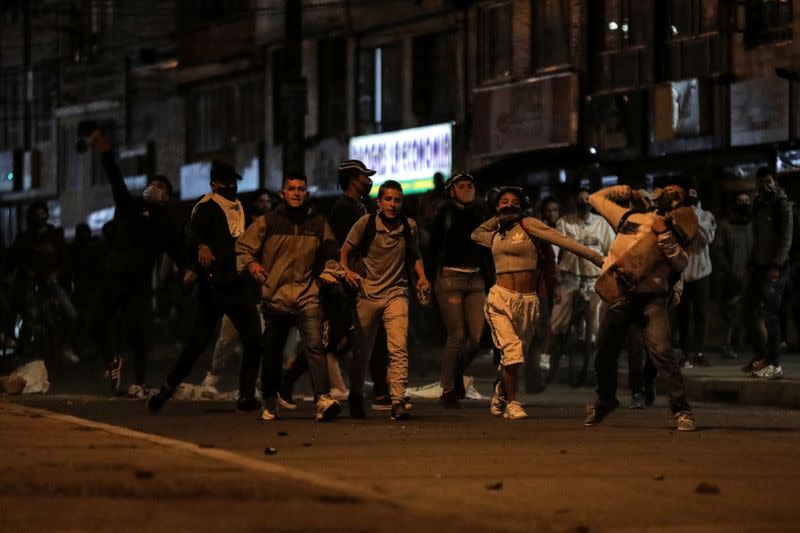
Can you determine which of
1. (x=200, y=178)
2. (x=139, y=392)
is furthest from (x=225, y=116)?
(x=139, y=392)

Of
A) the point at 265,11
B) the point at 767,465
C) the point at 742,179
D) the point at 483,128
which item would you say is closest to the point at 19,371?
the point at 767,465

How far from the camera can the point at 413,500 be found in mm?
8547

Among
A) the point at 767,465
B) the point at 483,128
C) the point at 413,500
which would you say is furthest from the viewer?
the point at 483,128

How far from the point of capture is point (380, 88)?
3662cm

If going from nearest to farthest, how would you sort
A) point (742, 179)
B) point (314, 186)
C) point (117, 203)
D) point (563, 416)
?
point (563, 416) → point (117, 203) → point (742, 179) → point (314, 186)

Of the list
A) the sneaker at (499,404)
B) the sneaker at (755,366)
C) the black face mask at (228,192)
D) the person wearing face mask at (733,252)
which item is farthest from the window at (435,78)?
the sneaker at (499,404)

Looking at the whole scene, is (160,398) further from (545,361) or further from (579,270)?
(579,270)

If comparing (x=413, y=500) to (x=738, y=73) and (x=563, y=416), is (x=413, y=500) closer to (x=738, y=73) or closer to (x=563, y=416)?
(x=563, y=416)

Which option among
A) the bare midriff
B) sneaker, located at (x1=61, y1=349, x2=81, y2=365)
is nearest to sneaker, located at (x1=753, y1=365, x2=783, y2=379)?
the bare midriff

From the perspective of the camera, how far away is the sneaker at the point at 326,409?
13445 millimetres

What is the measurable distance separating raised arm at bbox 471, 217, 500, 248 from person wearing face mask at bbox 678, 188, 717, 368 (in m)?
4.36

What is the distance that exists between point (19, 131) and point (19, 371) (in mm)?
35363

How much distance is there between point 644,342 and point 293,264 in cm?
269

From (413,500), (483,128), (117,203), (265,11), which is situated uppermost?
(265,11)
